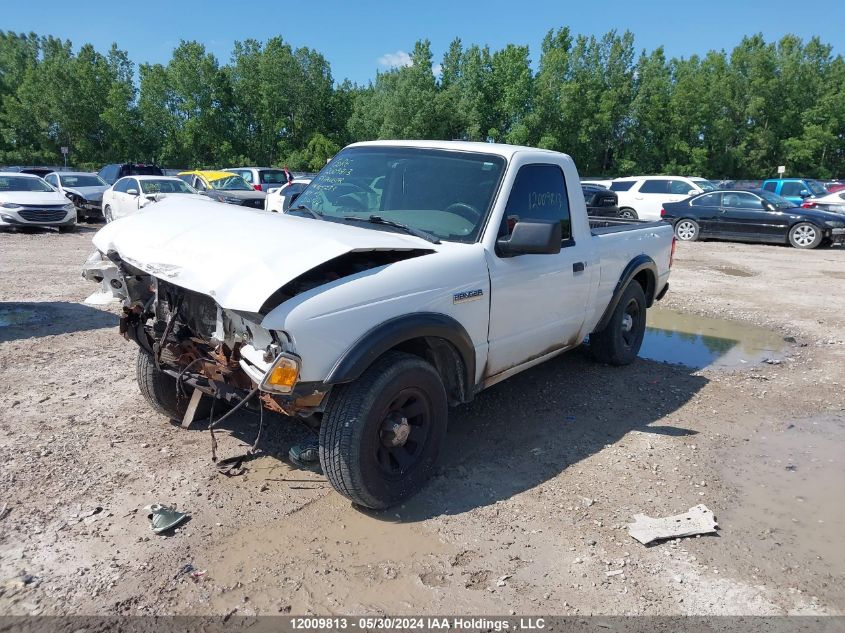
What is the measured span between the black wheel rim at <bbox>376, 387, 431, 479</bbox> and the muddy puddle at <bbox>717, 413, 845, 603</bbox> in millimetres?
1783

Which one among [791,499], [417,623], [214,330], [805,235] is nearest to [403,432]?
[417,623]

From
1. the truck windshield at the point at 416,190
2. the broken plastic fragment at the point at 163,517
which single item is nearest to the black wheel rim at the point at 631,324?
the truck windshield at the point at 416,190

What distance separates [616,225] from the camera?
22.0 ft

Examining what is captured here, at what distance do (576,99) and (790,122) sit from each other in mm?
18040

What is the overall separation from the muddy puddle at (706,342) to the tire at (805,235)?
10117 millimetres

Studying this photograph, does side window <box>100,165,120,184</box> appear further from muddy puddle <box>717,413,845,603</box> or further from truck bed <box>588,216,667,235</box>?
muddy puddle <box>717,413,845,603</box>

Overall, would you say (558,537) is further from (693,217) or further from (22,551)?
(693,217)

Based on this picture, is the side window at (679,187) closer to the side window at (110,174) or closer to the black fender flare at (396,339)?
the black fender flare at (396,339)

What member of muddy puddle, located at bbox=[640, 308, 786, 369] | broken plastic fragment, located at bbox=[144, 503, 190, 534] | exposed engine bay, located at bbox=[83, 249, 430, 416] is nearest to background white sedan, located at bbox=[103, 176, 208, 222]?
muddy puddle, located at bbox=[640, 308, 786, 369]

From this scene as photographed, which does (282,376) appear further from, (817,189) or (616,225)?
(817,189)

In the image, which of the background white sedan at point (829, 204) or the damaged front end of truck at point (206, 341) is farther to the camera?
the background white sedan at point (829, 204)

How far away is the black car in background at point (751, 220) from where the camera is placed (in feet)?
55.5

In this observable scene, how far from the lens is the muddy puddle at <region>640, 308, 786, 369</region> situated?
711cm

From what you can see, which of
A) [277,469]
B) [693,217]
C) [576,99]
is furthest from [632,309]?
[576,99]
